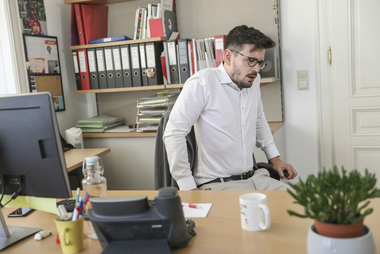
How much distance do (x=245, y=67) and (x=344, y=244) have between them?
1243mm

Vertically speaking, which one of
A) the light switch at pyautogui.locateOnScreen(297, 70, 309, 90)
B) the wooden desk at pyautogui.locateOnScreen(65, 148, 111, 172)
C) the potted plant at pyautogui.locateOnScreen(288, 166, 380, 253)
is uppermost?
the light switch at pyautogui.locateOnScreen(297, 70, 309, 90)

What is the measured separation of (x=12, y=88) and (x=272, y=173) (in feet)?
6.46

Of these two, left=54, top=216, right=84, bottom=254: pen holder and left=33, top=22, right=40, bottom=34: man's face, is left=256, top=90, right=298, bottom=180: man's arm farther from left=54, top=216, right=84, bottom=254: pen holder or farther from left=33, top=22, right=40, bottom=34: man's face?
left=33, top=22, right=40, bottom=34: man's face

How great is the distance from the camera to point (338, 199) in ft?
2.38

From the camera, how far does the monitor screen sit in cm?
103

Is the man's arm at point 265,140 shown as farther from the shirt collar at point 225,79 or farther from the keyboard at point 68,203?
the keyboard at point 68,203

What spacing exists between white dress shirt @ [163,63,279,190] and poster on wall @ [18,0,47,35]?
5.21 ft

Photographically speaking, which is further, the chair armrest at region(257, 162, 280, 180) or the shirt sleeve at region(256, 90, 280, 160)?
the shirt sleeve at region(256, 90, 280, 160)

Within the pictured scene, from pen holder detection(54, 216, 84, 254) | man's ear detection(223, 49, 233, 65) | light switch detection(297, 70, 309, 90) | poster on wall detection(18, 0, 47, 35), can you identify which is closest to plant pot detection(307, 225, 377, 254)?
pen holder detection(54, 216, 84, 254)

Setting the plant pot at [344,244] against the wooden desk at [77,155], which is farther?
the wooden desk at [77,155]

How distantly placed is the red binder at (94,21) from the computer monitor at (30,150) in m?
2.13

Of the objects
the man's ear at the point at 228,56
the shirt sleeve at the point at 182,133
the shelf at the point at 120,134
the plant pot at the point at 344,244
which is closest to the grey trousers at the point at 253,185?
the shirt sleeve at the point at 182,133

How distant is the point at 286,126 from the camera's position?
2.98 meters

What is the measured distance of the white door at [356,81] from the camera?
2746mm
